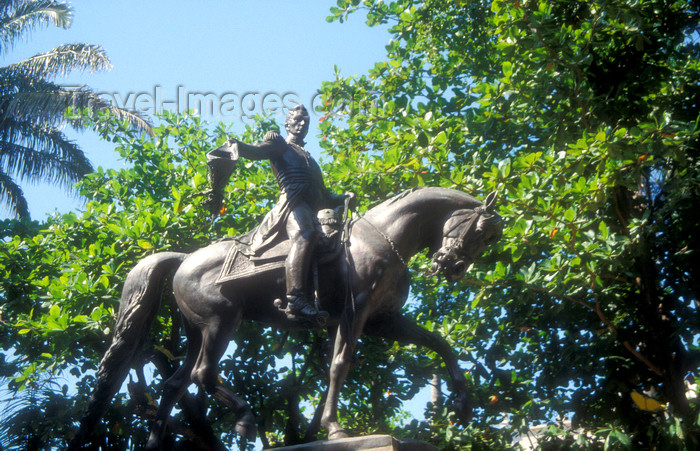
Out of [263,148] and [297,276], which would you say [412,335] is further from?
[263,148]

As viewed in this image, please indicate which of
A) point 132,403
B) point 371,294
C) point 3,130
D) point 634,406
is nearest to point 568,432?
point 634,406

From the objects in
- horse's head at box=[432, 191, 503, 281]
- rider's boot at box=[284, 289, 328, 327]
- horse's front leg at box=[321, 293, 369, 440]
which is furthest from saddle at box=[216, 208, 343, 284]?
horse's head at box=[432, 191, 503, 281]

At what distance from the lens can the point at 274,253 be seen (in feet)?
18.5

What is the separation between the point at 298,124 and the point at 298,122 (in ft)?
0.06

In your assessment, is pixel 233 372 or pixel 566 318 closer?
pixel 566 318

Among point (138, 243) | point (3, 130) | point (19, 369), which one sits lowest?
point (19, 369)

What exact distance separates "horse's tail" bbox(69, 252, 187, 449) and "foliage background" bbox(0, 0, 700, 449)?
91cm

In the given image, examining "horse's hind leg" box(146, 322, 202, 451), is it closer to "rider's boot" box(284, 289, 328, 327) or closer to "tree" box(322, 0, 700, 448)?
"rider's boot" box(284, 289, 328, 327)

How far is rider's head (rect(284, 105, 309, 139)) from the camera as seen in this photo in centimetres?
629

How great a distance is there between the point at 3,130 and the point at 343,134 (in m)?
14.1

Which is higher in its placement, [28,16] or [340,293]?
[28,16]

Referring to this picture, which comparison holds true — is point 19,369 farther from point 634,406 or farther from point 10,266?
point 634,406

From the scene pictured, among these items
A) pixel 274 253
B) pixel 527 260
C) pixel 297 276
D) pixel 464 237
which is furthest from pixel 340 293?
pixel 527 260

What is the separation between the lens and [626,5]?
7477 mm
